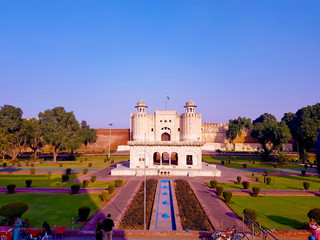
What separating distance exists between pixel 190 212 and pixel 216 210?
2013 millimetres

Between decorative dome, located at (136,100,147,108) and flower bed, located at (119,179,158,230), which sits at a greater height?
decorative dome, located at (136,100,147,108)

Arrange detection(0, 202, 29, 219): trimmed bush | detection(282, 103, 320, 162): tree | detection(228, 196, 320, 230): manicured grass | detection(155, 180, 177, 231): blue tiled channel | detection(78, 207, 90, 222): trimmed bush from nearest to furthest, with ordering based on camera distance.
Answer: detection(0, 202, 29, 219): trimmed bush, detection(155, 180, 177, 231): blue tiled channel, detection(78, 207, 90, 222): trimmed bush, detection(228, 196, 320, 230): manicured grass, detection(282, 103, 320, 162): tree

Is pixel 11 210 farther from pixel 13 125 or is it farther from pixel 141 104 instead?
pixel 13 125

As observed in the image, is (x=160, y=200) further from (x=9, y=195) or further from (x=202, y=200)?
(x=9, y=195)

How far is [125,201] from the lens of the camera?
17.0 metres

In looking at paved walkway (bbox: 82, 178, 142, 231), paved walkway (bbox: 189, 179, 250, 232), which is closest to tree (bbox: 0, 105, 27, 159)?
paved walkway (bbox: 82, 178, 142, 231)

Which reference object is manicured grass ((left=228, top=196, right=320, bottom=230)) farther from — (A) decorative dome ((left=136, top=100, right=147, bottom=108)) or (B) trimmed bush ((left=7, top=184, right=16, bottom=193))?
(A) decorative dome ((left=136, top=100, right=147, bottom=108))

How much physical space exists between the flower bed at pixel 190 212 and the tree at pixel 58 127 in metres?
28.6

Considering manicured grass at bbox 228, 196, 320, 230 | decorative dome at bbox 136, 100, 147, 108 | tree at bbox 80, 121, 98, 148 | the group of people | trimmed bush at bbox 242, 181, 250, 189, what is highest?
decorative dome at bbox 136, 100, 147, 108

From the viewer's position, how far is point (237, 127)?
68625 millimetres

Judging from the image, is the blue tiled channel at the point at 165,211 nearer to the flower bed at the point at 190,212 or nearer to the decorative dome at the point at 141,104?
the flower bed at the point at 190,212

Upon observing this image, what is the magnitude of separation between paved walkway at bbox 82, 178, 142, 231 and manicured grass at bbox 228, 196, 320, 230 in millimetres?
7592

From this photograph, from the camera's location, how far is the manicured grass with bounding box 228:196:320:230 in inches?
501

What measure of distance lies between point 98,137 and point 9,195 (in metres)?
47.5
